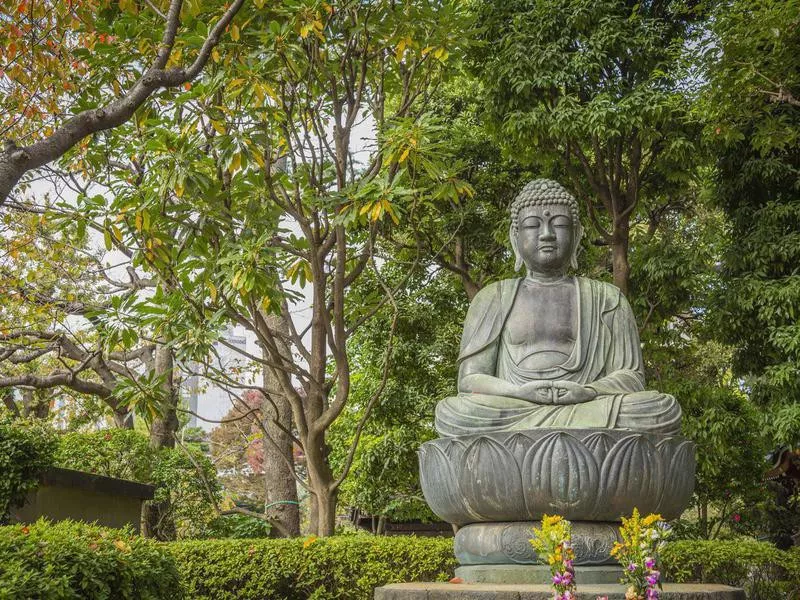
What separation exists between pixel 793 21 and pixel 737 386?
7883mm

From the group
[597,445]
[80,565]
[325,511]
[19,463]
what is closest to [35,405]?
[19,463]

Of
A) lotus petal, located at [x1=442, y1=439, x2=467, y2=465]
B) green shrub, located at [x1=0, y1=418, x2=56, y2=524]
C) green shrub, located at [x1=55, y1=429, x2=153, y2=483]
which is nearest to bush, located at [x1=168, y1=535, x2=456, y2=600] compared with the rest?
green shrub, located at [x1=0, y1=418, x2=56, y2=524]

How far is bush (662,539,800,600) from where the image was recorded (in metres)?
8.13

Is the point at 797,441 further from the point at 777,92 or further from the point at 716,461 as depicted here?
the point at 777,92

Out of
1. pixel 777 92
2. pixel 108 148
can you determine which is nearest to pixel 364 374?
pixel 108 148

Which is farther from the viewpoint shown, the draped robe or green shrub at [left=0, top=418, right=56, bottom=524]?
green shrub at [left=0, top=418, right=56, bottom=524]

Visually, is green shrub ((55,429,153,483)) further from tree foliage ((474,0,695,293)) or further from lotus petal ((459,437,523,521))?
lotus petal ((459,437,523,521))

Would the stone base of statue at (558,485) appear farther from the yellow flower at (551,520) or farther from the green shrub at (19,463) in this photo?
the green shrub at (19,463)

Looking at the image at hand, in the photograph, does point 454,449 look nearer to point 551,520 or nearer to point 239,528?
point 551,520

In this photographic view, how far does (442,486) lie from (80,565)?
83.3 inches

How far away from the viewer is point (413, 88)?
913 centimetres

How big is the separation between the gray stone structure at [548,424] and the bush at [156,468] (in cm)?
616

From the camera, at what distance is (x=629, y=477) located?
16.9 feet

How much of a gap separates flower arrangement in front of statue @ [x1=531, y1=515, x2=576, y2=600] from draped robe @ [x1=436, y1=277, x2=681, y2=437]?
176cm
